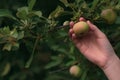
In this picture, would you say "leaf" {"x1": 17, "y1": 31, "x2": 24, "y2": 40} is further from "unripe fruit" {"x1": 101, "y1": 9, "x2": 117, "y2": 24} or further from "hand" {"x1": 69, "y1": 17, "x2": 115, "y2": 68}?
"unripe fruit" {"x1": 101, "y1": 9, "x2": 117, "y2": 24}

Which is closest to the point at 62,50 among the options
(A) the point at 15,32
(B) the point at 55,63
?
(B) the point at 55,63

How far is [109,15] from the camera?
229 centimetres

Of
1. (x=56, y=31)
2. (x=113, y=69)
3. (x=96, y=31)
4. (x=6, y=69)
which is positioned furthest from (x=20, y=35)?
(x=6, y=69)

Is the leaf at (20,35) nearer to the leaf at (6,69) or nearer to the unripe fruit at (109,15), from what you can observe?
the unripe fruit at (109,15)

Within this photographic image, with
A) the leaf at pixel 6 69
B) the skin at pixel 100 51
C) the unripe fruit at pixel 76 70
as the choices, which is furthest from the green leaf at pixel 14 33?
the leaf at pixel 6 69

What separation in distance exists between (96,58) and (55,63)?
579 mm

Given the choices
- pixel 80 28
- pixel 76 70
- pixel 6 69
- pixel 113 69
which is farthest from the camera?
pixel 6 69

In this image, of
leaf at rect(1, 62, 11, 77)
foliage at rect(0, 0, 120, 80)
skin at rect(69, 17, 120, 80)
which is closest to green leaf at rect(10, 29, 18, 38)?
foliage at rect(0, 0, 120, 80)

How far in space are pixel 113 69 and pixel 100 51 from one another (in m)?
0.10

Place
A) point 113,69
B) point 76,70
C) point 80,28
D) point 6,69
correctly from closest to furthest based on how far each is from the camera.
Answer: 1. point 80,28
2. point 113,69
3. point 76,70
4. point 6,69

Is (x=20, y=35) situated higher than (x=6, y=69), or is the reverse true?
(x=20, y=35)

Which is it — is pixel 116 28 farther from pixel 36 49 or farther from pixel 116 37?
pixel 36 49

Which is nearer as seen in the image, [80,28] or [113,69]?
[80,28]

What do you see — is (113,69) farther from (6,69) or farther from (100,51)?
(6,69)
